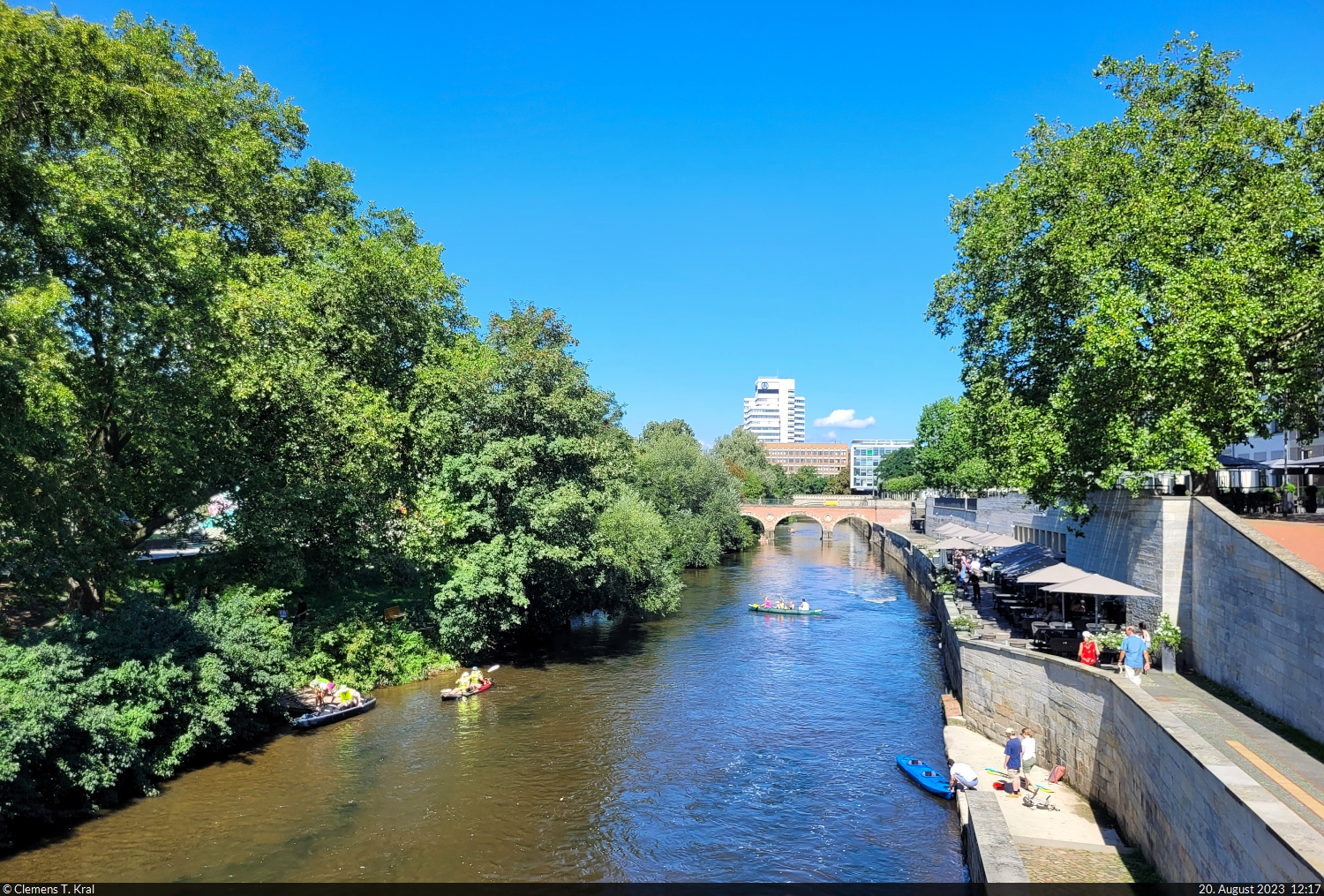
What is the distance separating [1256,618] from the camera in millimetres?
14172

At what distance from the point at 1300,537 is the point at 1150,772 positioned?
8.50m

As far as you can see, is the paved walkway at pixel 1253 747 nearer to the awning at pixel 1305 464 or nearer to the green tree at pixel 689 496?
the awning at pixel 1305 464

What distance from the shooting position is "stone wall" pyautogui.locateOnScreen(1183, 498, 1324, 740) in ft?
40.4

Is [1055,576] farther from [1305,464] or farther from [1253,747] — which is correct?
[1305,464]

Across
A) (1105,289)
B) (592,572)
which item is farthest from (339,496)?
(1105,289)

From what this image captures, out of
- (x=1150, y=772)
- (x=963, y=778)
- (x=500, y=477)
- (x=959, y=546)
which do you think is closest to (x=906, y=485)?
(x=959, y=546)

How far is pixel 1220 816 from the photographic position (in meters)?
9.51

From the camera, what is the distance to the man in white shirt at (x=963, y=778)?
56.9 ft

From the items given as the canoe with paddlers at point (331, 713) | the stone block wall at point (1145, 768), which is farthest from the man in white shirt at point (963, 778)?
the canoe with paddlers at point (331, 713)

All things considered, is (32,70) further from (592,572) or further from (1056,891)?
(1056,891)

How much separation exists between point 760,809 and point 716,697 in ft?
28.9

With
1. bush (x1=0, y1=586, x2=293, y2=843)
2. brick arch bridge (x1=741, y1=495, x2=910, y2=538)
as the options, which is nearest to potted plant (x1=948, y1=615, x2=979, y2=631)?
bush (x1=0, y1=586, x2=293, y2=843)

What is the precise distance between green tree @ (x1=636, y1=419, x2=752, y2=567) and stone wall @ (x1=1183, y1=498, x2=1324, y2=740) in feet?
119

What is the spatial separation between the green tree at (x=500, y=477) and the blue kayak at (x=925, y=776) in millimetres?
14315
